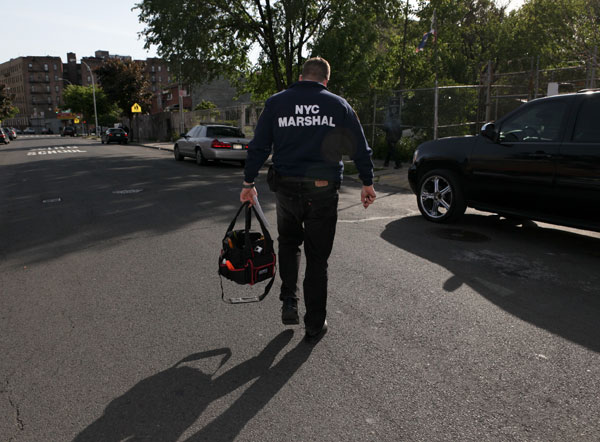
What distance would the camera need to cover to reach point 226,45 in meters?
24.0

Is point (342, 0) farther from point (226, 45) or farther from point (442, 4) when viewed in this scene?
point (442, 4)

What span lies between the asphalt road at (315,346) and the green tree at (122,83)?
4835 centimetres

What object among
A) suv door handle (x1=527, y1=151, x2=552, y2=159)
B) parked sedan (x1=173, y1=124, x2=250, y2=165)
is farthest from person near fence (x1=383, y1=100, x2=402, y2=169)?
suv door handle (x1=527, y1=151, x2=552, y2=159)

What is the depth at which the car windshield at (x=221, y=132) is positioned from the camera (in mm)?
17141

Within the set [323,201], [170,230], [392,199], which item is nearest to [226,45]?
[392,199]

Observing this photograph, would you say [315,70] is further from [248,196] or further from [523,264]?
[523,264]

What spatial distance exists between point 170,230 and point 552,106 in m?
5.35

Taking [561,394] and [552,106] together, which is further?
[552,106]

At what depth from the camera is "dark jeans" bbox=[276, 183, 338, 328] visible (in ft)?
11.0

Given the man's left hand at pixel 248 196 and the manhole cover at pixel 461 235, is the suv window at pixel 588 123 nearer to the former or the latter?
the manhole cover at pixel 461 235

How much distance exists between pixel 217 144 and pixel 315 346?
46.4 feet

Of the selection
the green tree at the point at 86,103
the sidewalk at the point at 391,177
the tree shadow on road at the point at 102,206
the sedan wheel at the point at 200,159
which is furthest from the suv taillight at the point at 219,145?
the green tree at the point at 86,103

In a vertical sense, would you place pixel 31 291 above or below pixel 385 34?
below

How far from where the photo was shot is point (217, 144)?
54.9 ft
